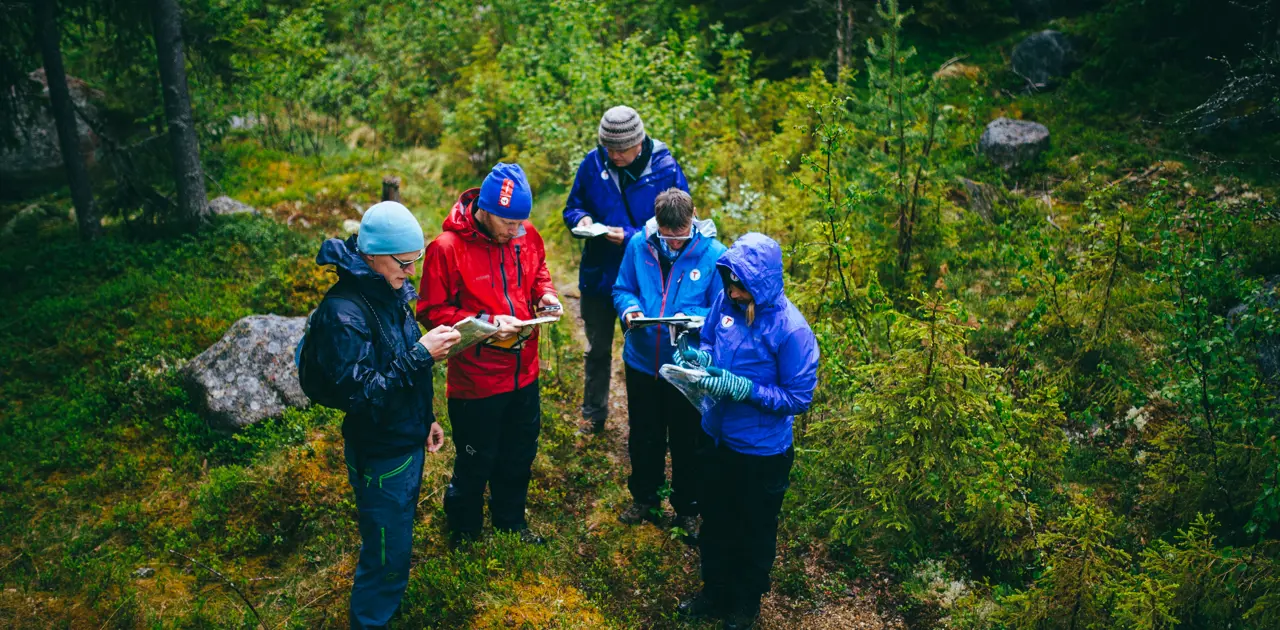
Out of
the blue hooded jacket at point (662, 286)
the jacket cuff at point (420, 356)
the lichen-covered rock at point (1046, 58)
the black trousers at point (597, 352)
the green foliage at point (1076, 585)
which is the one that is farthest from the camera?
the lichen-covered rock at point (1046, 58)

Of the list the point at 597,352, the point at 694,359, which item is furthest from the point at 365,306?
the point at 597,352

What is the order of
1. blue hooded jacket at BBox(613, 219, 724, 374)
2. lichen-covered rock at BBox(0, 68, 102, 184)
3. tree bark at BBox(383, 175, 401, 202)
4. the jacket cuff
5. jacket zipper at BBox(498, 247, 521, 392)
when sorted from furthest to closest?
lichen-covered rock at BBox(0, 68, 102, 184)
tree bark at BBox(383, 175, 401, 202)
blue hooded jacket at BBox(613, 219, 724, 374)
jacket zipper at BBox(498, 247, 521, 392)
the jacket cuff

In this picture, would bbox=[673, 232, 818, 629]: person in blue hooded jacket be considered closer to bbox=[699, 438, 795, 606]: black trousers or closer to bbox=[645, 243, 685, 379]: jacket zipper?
bbox=[699, 438, 795, 606]: black trousers

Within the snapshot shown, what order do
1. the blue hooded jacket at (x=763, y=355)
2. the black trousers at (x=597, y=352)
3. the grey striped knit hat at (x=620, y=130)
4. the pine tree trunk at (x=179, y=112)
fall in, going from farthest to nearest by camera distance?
the pine tree trunk at (x=179, y=112), the black trousers at (x=597, y=352), the grey striped knit hat at (x=620, y=130), the blue hooded jacket at (x=763, y=355)

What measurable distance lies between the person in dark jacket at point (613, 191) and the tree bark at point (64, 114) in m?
8.91

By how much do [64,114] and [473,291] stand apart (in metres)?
9.56

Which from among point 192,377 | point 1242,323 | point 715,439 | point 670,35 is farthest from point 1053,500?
point 670,35

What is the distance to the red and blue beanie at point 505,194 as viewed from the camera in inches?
168

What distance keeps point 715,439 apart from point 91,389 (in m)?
6.93

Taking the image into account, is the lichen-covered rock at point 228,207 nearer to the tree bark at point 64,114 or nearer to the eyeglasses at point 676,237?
the tree bark at point 64,114

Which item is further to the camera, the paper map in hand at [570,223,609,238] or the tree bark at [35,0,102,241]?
the tree bark at [35,0,102,241]

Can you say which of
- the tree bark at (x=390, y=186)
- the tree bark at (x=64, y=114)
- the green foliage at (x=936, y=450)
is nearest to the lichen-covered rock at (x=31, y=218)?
the tree bark at (x=64, y=114)

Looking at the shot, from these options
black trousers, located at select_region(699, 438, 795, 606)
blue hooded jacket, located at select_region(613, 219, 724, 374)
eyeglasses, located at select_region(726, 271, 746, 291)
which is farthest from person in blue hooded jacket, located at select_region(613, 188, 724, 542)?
eyeglasses, located at select_region(726, 271, 746, 291)

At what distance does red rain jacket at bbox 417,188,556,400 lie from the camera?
174 inches
